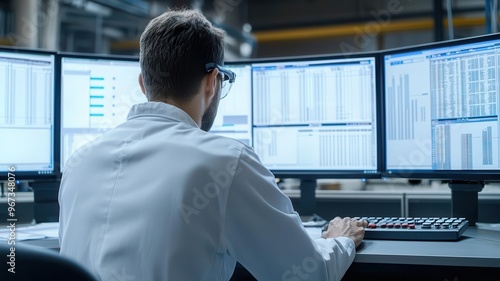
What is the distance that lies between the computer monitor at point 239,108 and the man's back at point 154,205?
2.29 feet

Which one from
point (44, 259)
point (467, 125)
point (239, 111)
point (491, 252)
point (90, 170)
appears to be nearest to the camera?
point (44, 259)

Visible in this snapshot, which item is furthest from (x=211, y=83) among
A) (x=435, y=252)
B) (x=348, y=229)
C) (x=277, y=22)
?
(x=277, y=22)

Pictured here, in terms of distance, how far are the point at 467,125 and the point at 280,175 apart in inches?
21.3

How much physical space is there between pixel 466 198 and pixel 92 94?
111cm

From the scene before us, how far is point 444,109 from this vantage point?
1316 millimetres

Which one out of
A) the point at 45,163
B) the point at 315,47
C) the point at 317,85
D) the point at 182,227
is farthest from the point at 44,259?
the point at 315,47

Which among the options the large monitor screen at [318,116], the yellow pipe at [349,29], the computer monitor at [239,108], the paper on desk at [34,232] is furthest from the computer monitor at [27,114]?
the yellow pipe at [349,29]

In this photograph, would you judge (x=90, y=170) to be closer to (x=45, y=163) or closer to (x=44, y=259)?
(x=44, y=259)

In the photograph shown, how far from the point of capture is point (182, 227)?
2.53ft

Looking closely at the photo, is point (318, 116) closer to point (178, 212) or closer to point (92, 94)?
point (92, 94)

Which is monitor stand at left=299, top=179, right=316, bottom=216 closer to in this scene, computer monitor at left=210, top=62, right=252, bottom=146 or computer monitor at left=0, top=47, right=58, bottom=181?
computer monitor at left=210, top=62, right=252, bottom=146

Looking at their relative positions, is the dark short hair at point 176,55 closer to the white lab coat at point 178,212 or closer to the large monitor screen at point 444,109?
the white lab coat at point 178,212

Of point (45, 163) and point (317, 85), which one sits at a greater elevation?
point (317, 85)

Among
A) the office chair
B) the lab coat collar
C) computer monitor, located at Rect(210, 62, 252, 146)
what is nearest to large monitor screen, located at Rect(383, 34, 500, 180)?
computer monitor, located at Rect(210, 62, 252, 146)
